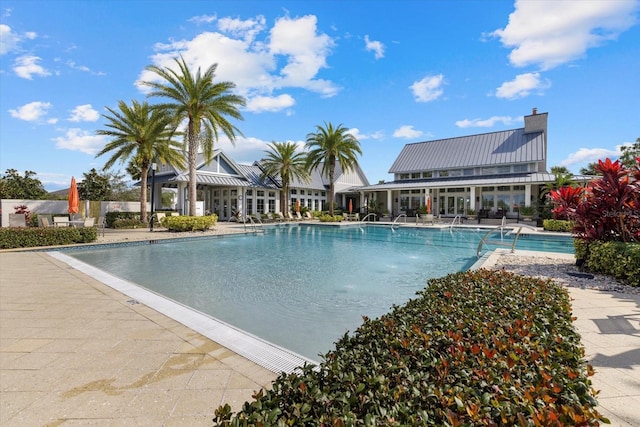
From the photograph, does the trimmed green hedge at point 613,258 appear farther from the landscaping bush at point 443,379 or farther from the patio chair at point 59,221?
the patio chair at point 59,221

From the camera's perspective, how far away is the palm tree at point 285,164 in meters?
28.1

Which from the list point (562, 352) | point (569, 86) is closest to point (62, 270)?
point (562, 352)

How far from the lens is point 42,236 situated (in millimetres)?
11984

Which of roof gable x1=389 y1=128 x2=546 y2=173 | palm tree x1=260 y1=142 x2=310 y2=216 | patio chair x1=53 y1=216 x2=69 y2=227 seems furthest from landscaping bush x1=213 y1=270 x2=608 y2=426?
roof gable x1=389 y1=128 x2=546 y2=173

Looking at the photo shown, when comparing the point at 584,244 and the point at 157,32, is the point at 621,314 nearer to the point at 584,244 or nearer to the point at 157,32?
the point at 584,244

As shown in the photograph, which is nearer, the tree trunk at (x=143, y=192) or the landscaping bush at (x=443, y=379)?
the landscaping bush at (x=443, y=379)

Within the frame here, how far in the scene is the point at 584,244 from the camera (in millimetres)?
7352

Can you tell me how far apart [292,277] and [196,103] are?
13.7 m

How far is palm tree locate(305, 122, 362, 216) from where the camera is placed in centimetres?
2734

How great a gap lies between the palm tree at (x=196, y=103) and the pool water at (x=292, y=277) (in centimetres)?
672

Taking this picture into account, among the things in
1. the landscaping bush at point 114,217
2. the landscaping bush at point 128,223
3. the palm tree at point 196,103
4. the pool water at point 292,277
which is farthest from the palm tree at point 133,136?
the pool water at point 292,277

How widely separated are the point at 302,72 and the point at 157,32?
8423 mm

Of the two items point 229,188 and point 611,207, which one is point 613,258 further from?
point 229,188

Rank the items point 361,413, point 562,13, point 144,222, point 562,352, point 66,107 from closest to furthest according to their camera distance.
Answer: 1. point 361,413
2. point 562,352
3. point 562,13
4. point 66,107
5. point 144,222
